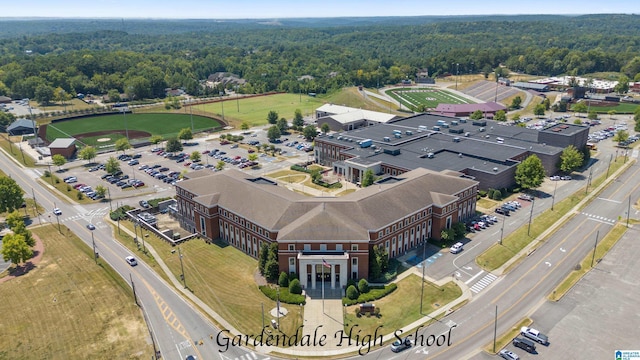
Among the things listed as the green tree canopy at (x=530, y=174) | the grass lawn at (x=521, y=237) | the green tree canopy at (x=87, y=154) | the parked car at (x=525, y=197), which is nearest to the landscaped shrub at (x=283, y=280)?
the grass lawn at (x=521, y=237)

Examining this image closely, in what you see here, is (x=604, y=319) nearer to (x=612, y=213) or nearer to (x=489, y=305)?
(x=489, y=305)

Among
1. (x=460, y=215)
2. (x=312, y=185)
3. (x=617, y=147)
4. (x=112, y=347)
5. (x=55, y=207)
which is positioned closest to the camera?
(x=112, y=347)

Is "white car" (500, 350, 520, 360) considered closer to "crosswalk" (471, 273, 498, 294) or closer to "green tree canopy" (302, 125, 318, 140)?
"crosswalk" (471, 273, 498, 294)

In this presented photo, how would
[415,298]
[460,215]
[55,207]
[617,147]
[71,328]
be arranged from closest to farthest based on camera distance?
[71,328], [415,298], [460,215], [55,207], [617,147]

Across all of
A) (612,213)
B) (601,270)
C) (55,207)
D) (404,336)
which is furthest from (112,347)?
(612,213)

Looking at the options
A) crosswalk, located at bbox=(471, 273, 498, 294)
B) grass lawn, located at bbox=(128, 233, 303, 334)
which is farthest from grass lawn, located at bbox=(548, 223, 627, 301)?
grass lawn, located at bbox=(128, 233, 303, 334)

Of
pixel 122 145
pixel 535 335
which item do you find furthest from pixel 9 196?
pixel 535 335

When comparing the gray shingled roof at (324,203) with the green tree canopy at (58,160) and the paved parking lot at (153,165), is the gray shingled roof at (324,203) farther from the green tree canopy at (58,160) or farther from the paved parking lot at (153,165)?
the green tree canopy at (58,160)
